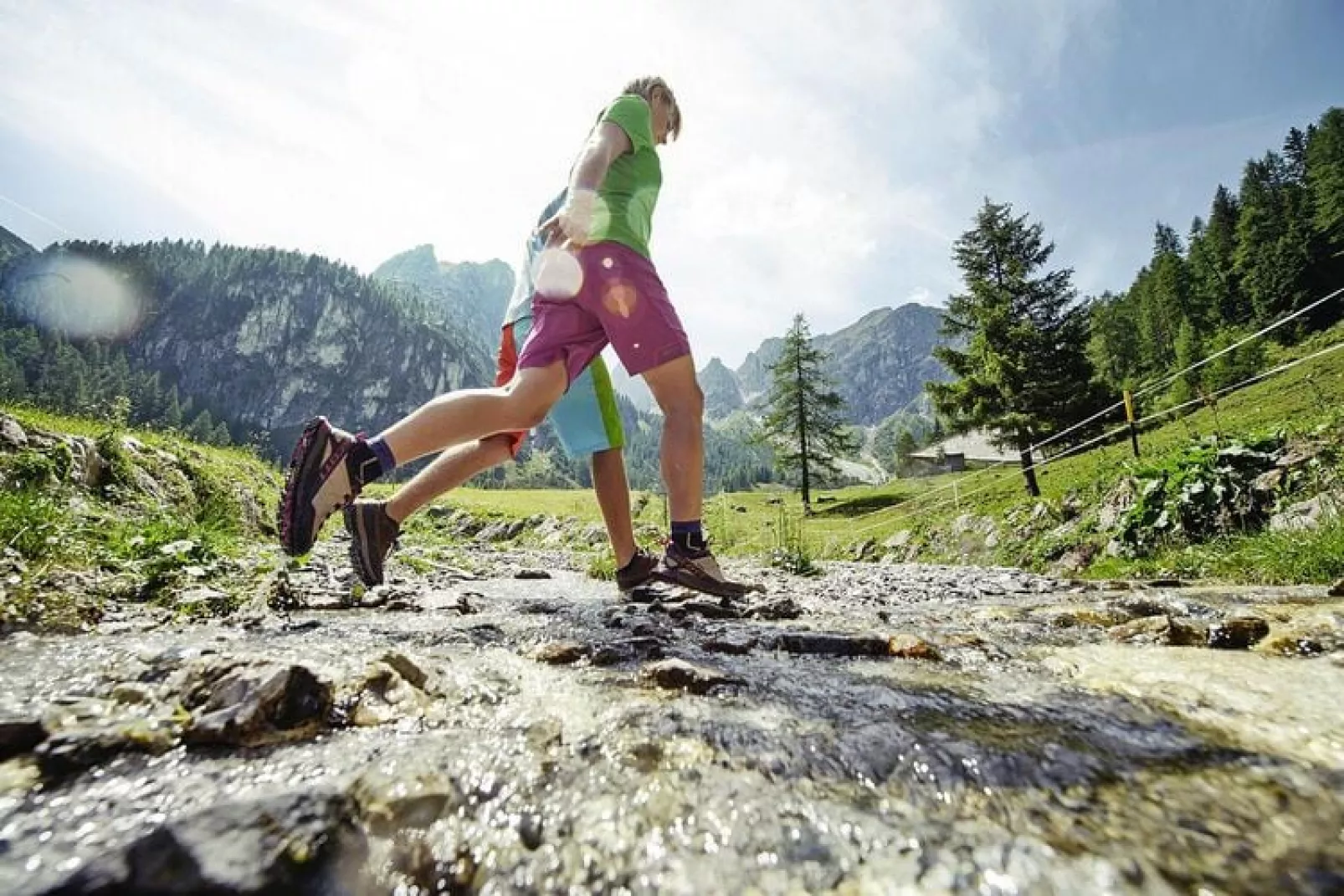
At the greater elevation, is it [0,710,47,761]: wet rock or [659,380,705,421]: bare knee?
[659,380,705,421]: bare knee

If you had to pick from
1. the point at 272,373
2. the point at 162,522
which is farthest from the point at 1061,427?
the point at 272,373

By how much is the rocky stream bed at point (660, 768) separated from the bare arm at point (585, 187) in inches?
89.1

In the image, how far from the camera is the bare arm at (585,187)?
351cm

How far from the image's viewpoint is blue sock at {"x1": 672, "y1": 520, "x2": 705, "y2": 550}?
360 cm

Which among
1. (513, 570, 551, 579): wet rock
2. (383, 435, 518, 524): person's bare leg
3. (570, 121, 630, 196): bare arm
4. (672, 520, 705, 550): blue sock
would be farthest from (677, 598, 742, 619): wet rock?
(513, 570, 551, 579): wet rock

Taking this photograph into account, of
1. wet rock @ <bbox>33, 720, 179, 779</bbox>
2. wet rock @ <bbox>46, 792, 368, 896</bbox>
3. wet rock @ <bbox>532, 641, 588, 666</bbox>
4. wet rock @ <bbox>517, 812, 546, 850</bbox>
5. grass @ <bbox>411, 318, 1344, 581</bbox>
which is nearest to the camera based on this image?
wet rock @ <bbox>46, 792, 368, 896</bbox>

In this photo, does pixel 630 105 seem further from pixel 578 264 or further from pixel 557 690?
pixel 557 690

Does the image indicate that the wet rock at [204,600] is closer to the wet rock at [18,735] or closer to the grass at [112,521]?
the grass at [112,521]

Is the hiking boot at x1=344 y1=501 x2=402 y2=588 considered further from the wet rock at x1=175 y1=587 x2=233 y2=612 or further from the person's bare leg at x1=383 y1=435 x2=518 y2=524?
the wet rock at x1=175 y1=587 x2=233 y2=612

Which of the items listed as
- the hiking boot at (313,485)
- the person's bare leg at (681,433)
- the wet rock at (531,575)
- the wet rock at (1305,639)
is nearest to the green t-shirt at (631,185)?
the person's bare leg at (681,433)

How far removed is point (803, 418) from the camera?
44312mm

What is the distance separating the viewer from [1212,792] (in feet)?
4.23

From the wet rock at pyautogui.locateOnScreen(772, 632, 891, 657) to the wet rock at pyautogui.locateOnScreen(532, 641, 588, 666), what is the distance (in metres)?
0.99

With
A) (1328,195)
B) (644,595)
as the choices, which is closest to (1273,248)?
(1328,195)
